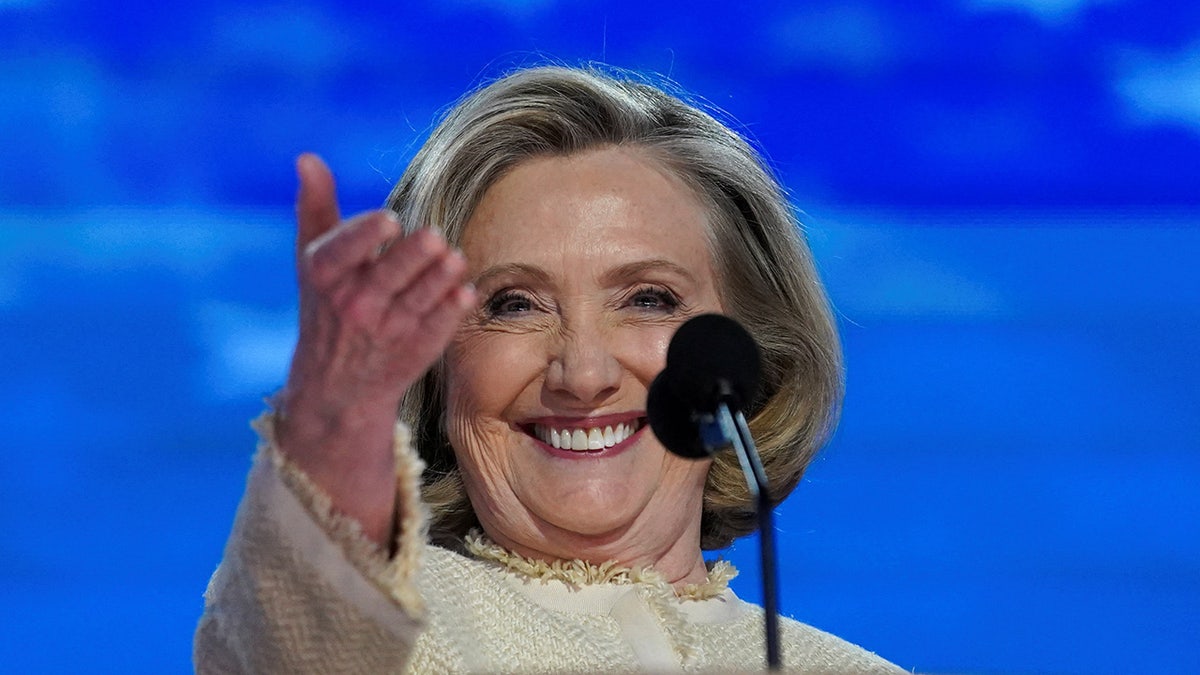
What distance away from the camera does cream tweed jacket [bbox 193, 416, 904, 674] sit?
137 cm

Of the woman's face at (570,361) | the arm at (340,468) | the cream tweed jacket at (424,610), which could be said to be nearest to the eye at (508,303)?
the woman's face at (570,361)

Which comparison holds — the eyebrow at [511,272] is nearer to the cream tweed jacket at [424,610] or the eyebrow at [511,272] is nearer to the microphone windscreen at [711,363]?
the cream tweed jacket at [424,610]

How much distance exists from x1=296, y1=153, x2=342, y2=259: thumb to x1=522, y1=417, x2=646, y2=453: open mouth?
2.71 feet

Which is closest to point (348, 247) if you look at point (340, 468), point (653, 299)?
point (340, 468)

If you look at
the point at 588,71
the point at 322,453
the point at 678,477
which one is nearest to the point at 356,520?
the point at 322,453

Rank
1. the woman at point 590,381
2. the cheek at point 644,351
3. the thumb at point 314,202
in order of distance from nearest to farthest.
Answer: the thumb at point 314,202, the woman at point 590,381, the cheek at point 644,351

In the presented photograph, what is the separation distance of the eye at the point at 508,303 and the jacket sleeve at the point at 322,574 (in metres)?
0.78

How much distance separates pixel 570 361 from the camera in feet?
6.88

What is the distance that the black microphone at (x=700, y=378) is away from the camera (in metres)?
1.52

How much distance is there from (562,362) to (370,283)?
33.4 inches

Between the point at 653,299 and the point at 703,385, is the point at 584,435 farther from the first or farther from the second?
the point at 703,385

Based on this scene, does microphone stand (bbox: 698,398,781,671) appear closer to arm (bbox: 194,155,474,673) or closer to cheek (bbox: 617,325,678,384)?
arm (bbox: 194,155,474,673)

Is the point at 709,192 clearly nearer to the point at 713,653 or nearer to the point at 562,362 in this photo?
the point at 562,362

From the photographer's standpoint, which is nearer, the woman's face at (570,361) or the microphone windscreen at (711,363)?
the microphone windscreen at (711,363)
